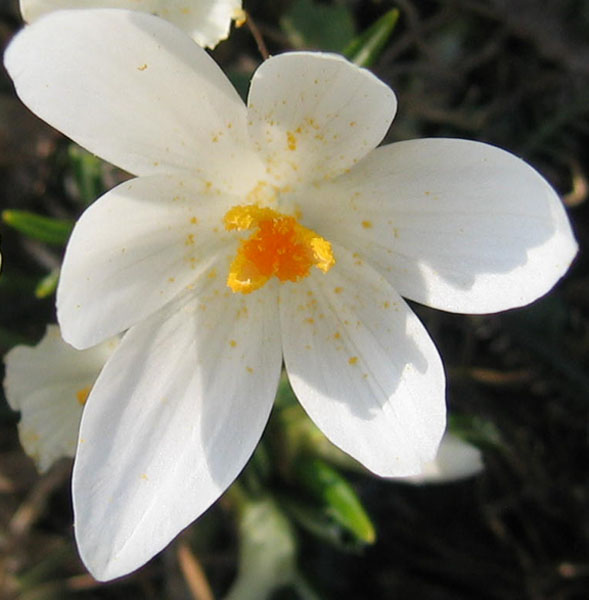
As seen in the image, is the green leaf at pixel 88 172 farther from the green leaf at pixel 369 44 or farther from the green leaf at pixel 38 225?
the green leaf at pixel 369 44

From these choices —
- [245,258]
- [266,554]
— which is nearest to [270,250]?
[245,258]

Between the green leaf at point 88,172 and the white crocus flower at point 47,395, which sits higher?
the green leaf at point 88,172

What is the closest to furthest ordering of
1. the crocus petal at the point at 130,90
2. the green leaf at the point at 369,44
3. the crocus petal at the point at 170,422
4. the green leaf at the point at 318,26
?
the crocus petal at the point at 130,90, the crocus petal at the point at 170,422, the green leaf at the point at 369,44, the green leaf at the point at 318,26

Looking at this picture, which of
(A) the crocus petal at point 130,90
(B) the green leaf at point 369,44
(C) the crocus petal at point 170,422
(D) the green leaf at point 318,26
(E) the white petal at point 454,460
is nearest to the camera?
(A) the crocus petal at point 130,90

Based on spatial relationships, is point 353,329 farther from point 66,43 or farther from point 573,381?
point 573,381

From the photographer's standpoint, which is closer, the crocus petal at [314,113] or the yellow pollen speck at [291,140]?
the crocus petal at [314,113]

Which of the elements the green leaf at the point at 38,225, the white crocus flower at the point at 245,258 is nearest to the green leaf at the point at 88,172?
the green leaf at the point at 38,225

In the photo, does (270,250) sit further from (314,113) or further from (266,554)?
(266,554)
